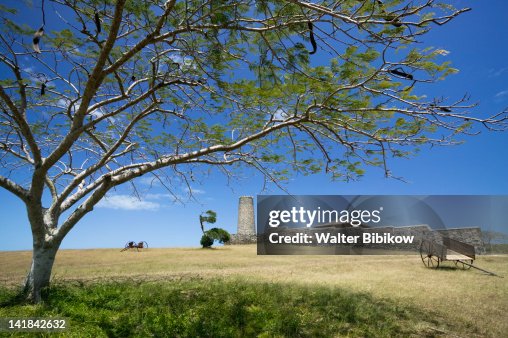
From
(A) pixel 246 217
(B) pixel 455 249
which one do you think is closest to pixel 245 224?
(A) pixel 246 217

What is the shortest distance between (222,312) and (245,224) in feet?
88.4

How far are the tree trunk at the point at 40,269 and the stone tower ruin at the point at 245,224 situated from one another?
24.9 metres

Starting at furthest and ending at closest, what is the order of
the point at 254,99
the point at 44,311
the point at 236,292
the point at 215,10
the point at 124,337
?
the point at 254,99 < the point at 236,292 < the point at 44,311 < the point at 215,10 < the point at 124,337

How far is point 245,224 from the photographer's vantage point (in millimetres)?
Answer: 32781

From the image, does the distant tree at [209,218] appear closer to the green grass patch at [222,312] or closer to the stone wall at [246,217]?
the stone wall at [246,217]

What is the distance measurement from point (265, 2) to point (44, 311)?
6644 mm

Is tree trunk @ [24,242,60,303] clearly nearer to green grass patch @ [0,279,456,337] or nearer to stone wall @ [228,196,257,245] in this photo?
green grass patch @ [0,279,456,337]

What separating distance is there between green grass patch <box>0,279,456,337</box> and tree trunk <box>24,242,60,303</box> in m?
0.28

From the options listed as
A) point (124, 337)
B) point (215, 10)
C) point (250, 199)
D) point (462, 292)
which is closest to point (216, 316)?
point (124, 337)

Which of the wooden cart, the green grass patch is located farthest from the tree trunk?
the wooden cart

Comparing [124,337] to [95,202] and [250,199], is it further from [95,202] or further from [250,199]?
[250,199]

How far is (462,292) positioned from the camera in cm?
907

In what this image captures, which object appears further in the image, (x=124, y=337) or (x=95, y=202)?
(x=95, y=202)

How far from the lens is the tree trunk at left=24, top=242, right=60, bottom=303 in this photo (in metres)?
7.64
